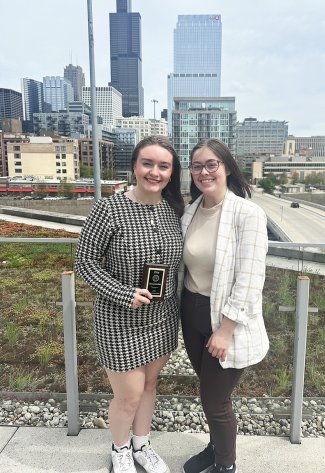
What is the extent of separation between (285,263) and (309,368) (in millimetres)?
739

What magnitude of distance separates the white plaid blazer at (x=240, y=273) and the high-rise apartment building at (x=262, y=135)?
139m

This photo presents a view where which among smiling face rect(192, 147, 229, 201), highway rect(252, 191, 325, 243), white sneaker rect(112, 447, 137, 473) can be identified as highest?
smiling face rect(192, 147, 229, 201)

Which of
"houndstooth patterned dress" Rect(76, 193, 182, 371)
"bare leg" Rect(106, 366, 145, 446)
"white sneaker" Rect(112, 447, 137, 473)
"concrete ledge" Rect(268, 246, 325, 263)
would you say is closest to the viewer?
"houndstooth patterned dress" Rect(76, 193, 182, 371)

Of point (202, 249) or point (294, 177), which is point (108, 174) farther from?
point (202, 249)

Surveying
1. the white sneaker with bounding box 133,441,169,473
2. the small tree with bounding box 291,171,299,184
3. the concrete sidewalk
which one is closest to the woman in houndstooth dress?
the white sneaker with bounding box 133,441,169,473

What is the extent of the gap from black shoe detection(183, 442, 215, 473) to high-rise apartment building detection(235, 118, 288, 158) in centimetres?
13847

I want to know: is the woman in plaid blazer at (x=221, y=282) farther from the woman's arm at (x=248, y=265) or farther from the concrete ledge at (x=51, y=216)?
the concrete ledge at (x=51, y=216)

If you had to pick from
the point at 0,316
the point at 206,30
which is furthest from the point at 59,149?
the point at 206,30

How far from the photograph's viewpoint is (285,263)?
2137mm

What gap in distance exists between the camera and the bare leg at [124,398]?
1814mm

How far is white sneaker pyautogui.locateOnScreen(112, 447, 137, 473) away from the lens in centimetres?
194

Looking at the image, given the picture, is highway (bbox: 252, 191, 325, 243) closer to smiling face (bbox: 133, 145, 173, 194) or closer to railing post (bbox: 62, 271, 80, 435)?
railing post (bbox: 62, 271, 80, 435)

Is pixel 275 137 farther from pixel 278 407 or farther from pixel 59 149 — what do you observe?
pixel 278 407

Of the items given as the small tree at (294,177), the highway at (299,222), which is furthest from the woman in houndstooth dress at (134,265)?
the small tree at (294,177)
